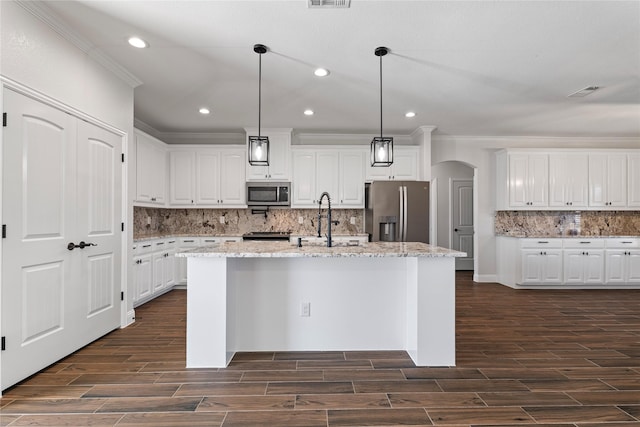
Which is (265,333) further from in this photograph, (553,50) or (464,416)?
(553,50)

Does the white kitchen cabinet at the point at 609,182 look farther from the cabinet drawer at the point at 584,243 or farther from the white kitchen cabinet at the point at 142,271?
the white kitchen cabinet at the point at 142,271

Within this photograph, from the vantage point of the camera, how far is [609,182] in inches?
230

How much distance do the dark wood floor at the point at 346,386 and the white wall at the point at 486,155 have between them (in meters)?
2.74

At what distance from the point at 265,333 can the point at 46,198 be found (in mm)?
1923

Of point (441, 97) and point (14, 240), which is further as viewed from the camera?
point (441, 97)

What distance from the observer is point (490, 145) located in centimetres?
612

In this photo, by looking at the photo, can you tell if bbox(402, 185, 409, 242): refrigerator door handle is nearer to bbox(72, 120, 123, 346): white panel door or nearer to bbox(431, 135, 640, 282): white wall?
bbox(431, 135, 640, 282): white wall

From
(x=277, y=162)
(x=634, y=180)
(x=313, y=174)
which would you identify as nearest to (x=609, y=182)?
(x=634, y=180)

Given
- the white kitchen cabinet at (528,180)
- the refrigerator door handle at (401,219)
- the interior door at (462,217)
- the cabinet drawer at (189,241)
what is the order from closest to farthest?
the refrigerator door handle at (401,219) < the cabinet drawer at (189,241) < the white kitchen cabinet at (528,180) < the interior door at (462,217)

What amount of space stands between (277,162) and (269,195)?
21.2 inches

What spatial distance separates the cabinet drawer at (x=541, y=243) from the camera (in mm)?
5555

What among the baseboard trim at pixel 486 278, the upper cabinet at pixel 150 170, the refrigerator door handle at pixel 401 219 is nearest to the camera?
the upper cabinet at pixel 150 170

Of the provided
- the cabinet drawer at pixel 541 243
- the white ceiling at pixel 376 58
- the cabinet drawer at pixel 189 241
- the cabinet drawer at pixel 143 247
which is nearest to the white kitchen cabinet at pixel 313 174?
the white ceiling at pixel 376 58

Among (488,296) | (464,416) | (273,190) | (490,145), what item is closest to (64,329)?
(464,416)
